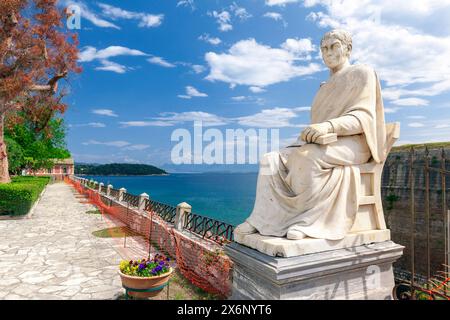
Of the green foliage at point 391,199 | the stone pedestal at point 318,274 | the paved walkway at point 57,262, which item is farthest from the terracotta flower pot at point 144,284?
the green foliage at point 391,199

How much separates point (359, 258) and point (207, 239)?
3922 millimetres

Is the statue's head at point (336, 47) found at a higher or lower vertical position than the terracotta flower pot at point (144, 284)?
higher

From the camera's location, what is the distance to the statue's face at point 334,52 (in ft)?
11.9

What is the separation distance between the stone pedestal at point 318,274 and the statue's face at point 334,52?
2220 mm

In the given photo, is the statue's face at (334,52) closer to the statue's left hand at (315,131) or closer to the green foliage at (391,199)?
the statue's left hand at (315,131)

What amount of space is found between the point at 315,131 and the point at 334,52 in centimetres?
120

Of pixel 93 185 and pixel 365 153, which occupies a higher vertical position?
pixel 365 153

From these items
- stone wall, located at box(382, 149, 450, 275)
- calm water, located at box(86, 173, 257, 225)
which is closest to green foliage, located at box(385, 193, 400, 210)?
stone wall, located at box(382, 149, 450, 275)

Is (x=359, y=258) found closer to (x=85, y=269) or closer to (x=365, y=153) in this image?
(x=365, y=153)

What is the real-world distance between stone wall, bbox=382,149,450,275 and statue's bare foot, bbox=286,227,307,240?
13.6 metres
